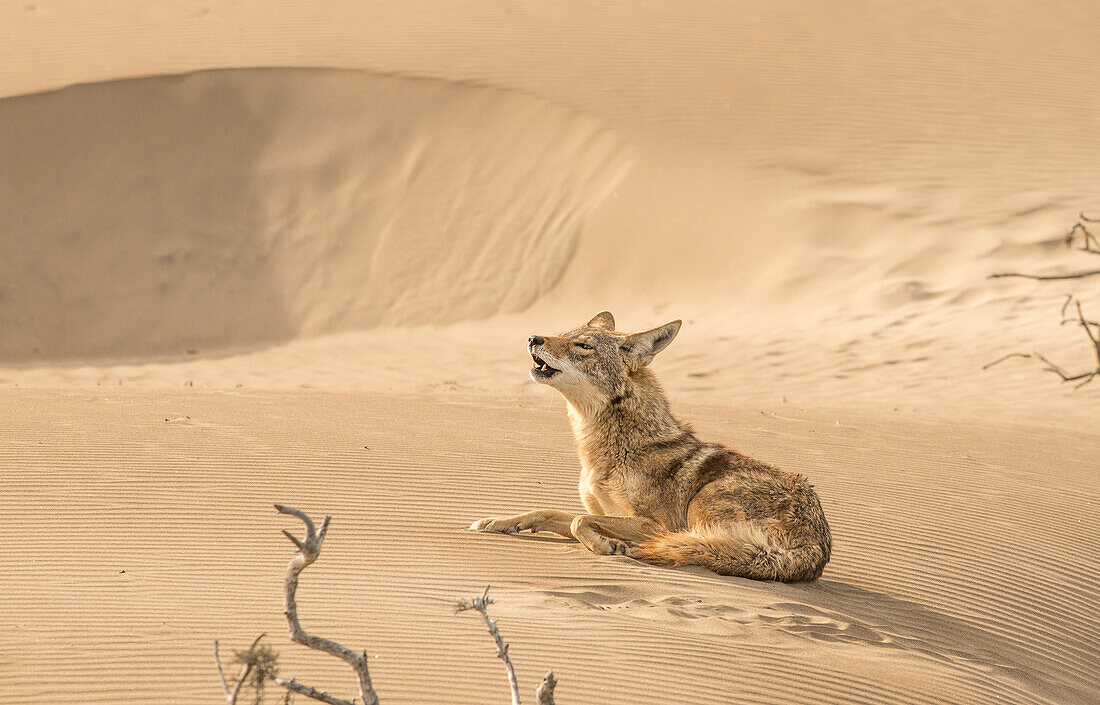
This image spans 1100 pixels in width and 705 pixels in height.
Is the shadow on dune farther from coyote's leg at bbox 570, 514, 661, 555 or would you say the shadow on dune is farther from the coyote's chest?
coyote's leg at bbox 570, 514, 661, 555

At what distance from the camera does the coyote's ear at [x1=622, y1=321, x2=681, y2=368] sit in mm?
6113

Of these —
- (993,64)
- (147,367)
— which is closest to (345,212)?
(147,367)

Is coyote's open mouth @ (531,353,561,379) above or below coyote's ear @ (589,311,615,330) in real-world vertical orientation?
below

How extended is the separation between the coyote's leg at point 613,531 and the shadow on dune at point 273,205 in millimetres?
13456

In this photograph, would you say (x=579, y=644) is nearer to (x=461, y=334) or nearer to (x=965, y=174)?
(x=461, y=334)

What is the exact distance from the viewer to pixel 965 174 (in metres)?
20.2

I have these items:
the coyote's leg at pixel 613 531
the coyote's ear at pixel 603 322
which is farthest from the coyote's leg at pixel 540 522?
the coyote's ear at pixel 603 322

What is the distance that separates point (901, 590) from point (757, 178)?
14913 mm

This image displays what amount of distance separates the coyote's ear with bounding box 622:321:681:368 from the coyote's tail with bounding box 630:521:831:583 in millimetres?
1023

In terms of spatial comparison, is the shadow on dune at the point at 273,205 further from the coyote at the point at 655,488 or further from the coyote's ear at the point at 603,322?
the coyote at the point at 655,488

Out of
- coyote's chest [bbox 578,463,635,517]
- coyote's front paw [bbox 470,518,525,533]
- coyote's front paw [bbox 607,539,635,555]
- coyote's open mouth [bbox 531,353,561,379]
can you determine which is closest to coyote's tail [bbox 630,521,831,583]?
coyote's front paw [bbox 607,539,635,555]

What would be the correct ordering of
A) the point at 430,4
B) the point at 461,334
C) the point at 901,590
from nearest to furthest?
the point at 901,590
the point at 461,334
the point at 430,4

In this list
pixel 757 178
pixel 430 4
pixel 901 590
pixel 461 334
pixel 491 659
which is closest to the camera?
pixel 491 659

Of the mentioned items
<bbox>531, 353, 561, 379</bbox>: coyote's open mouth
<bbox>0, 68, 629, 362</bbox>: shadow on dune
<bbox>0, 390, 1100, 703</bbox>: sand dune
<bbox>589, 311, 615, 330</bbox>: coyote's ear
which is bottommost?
<bbox>0, 390, 1100, 703</bbox>: sand dune
